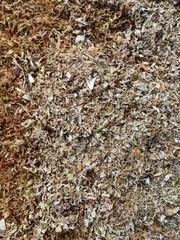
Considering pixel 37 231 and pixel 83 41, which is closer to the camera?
pixel 37 231

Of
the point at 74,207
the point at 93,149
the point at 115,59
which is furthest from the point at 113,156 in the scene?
the point at 115,59

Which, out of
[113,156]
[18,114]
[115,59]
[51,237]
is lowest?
[51,237]

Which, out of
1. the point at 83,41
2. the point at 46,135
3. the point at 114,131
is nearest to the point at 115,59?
the point at 83,41

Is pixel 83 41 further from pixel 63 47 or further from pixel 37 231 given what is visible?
pixel 37 231

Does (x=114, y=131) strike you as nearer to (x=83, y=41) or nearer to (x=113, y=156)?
(x=113, y=156)

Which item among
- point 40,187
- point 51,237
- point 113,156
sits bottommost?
point 51,237

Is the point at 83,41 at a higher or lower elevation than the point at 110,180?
higher
